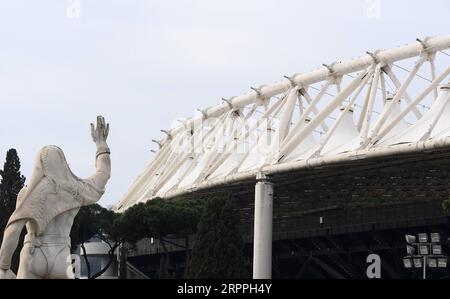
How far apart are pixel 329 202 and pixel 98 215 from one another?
18916 mm

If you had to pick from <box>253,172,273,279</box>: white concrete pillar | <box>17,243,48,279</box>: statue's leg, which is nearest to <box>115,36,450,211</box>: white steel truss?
<box>253,172,273,279</box>: white concrete pillar

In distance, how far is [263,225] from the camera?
7806 cm

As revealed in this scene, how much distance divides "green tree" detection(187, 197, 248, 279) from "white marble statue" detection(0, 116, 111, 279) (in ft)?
108

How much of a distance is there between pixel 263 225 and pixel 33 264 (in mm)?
46195

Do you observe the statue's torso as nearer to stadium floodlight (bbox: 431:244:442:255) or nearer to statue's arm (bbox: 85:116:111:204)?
statue's arm (bbox: 85:116:111:204)

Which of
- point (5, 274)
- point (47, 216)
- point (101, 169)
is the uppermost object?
point (101, 169)

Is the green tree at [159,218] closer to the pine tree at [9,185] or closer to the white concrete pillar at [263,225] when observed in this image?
the white concrete pillar at [263,225]

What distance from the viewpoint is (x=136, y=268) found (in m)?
115

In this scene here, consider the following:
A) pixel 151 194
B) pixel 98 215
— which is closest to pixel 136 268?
pixel 151 194

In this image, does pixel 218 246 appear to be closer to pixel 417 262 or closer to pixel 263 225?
pixel 263 225

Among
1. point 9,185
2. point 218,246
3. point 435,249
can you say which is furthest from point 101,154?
point 9,185

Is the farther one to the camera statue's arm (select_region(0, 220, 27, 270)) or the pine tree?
the pine tree

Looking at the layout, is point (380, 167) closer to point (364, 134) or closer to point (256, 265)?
point (364, 134)

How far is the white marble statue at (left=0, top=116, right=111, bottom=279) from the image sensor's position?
3262 cm
